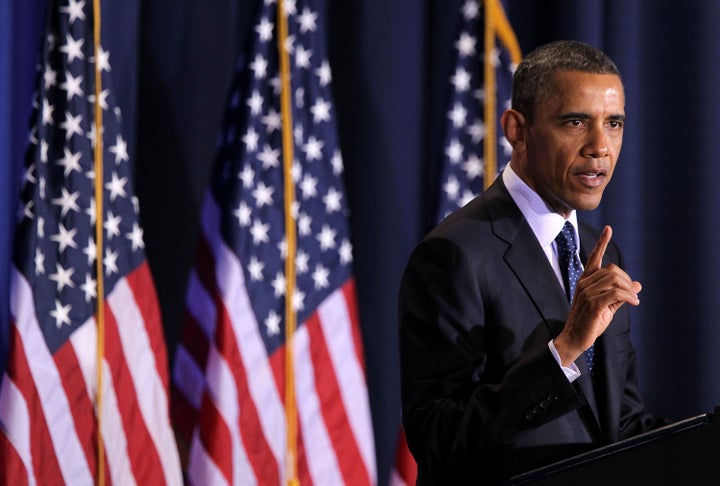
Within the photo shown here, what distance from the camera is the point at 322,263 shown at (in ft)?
12.5

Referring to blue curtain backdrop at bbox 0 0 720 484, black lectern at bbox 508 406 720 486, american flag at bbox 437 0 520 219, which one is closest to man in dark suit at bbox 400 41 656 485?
black lectern at bbox 508 406 720 486

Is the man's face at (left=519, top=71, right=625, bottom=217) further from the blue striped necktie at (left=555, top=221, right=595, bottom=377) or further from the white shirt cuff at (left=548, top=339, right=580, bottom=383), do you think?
the white shirt cuff at (left=548, top=339, right=580, bottom=383)

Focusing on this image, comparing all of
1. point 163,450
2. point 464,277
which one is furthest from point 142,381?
point 464,277

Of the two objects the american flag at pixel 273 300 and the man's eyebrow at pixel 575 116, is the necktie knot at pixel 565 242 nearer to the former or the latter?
the man's eyebrow at pixel 575 116

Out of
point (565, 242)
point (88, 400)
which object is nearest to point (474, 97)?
point (88, 400)

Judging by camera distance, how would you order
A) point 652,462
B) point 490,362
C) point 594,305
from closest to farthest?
point 652,462, point 594,305, point 490,362

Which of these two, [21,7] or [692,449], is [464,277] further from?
[21,7]

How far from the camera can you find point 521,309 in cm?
176

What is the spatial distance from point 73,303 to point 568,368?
216cm

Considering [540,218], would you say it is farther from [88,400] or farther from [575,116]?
[88,400]

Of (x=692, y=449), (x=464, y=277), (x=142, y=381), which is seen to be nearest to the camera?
(x=692, y=449)

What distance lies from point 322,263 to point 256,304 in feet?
1.02

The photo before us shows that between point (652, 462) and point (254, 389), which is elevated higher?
point (652, 462)

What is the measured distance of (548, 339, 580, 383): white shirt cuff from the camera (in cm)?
158
